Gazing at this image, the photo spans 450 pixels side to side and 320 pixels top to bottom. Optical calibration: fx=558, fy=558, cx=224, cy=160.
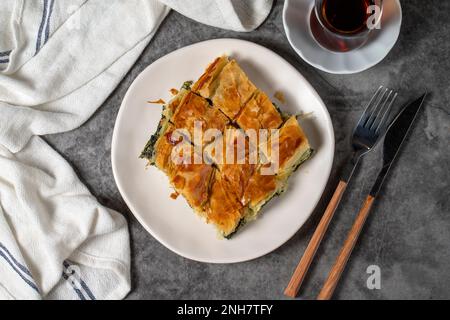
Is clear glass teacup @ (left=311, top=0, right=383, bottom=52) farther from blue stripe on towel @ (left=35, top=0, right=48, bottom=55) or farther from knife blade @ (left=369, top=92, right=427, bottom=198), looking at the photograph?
blue stripe on towel @ (left=35, top=0, right=48, bottom=55)

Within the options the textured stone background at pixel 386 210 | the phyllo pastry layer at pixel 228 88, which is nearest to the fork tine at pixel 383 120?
the textured stone background at pixel 386 210

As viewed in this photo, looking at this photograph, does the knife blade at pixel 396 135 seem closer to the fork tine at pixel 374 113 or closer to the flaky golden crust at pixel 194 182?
the fork tine at pixel 374 113

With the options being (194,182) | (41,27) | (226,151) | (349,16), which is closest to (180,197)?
(194,182)

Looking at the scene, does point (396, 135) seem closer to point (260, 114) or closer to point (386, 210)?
point (386, 210)

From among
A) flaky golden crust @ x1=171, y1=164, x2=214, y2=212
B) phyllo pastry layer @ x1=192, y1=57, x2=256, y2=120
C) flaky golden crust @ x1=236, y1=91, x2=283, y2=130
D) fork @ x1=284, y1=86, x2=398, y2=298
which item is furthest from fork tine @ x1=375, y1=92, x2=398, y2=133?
flaky golden crust @ x1=171, y1=164, x2=214, y2=212

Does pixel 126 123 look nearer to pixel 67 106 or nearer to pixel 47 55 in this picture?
A: pixel 67 106

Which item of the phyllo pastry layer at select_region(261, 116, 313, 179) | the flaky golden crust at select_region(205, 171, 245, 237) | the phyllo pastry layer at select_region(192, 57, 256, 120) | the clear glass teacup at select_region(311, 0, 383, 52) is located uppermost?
the clear glass teacup at select_region(311, 0, 383, 52)
